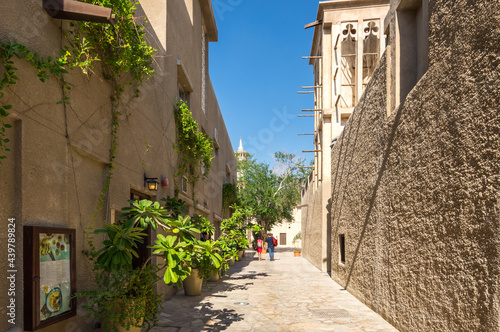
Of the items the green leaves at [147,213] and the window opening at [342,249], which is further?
the window opening at [342,249]

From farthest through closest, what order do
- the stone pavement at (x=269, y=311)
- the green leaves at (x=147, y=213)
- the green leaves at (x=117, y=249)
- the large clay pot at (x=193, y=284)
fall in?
the large clay pot at (x=193, y=284)
the stone pavement at (x=269, y=311)
the green leaves at (x=147, y=213)
the green leaves at (x=117, y=249)

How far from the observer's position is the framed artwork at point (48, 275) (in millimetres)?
3357

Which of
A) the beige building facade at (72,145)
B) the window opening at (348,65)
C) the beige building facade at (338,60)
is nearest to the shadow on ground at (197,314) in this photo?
the beige building facade at (72,145)

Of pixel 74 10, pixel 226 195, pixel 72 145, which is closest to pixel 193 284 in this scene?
pixel 72 145

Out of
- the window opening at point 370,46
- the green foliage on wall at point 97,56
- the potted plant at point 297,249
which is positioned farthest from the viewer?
the potted plant at point 297,249

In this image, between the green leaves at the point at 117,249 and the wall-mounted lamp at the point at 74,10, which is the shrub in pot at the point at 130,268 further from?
the wall-mounted lamp at the point at 74,10

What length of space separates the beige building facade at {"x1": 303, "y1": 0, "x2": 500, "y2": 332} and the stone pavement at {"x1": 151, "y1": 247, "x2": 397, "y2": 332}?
560 millimetres

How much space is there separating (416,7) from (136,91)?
4.60 m

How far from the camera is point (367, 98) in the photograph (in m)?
8.04

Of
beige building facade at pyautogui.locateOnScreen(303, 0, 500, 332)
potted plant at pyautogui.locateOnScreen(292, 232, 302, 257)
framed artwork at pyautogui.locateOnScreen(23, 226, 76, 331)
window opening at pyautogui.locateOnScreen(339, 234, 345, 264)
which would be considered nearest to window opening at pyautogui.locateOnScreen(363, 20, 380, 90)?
window opening at pyautogui.locateOnScreen(339, 234, 345, 264)

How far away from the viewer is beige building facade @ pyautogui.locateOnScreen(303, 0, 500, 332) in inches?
138

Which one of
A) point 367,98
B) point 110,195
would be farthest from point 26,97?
point 367,98

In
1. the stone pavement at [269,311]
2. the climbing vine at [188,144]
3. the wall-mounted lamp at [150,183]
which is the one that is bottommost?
the stone pavement at [269,311]

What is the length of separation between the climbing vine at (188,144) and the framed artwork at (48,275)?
541 cm
